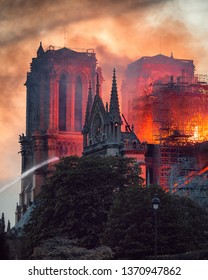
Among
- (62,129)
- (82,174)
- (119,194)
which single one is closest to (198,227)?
(119,194)

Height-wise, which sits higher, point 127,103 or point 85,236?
point 127,103

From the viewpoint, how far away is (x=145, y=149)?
10269cm

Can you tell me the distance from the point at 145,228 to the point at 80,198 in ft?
42.9

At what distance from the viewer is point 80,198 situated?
78938 mm

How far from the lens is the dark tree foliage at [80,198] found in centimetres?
7600

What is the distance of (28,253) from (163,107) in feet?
122

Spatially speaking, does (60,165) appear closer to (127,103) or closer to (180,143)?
(180,143)

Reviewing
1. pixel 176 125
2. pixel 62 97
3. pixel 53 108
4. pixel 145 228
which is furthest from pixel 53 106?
pixel 145 228

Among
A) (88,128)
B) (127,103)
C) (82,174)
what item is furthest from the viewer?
(127,103)

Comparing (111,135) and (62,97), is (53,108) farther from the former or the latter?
(111,135)

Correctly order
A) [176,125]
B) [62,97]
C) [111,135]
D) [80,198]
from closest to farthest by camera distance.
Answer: [80,198] < [111,135] < [176,125] < [62,97]

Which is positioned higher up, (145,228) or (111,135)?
(111,135)

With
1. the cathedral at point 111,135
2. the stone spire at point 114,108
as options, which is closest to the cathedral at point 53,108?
the cathedral at point 111,135
